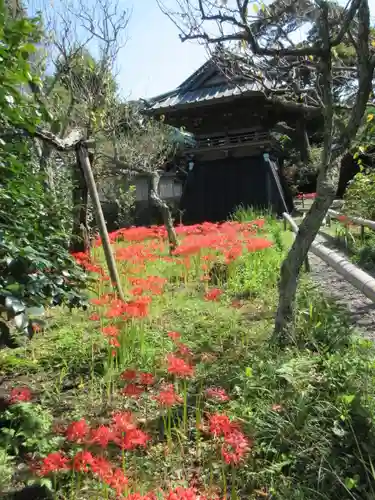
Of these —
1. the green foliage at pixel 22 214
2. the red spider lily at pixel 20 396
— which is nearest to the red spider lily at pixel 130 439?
the green foliage at pixel 22 214

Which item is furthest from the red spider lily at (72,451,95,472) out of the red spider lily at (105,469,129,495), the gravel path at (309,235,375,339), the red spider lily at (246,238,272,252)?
the red spider lily at (246,238,272,252)

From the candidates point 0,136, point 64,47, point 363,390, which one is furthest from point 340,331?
point 64,47

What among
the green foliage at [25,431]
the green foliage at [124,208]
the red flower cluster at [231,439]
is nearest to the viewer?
the red flower cluster at [231,439]

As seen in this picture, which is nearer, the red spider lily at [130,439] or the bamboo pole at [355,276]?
the red spider lily at [130,439]

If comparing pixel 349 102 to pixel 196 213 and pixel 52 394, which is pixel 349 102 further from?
pixel 196 213

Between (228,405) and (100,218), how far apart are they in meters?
2.62

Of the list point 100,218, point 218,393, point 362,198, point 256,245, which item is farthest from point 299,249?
point 362,198

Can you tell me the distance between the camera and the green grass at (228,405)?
6.48ft

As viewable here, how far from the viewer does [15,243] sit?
2002 millimetres

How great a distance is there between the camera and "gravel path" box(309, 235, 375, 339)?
12.8 ft

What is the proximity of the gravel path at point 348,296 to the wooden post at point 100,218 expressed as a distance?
2221 millimetres

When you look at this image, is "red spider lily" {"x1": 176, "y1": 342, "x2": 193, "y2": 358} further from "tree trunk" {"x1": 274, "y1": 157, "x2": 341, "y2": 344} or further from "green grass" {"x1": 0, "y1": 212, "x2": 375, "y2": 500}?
"tree trunk" {"x1": 274, "y1": 157, "x2": 341, "y2": 344}

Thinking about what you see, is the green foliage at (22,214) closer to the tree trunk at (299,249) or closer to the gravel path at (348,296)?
the tree trunk at (299,249)

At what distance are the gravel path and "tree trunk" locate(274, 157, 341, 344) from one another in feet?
2.73
